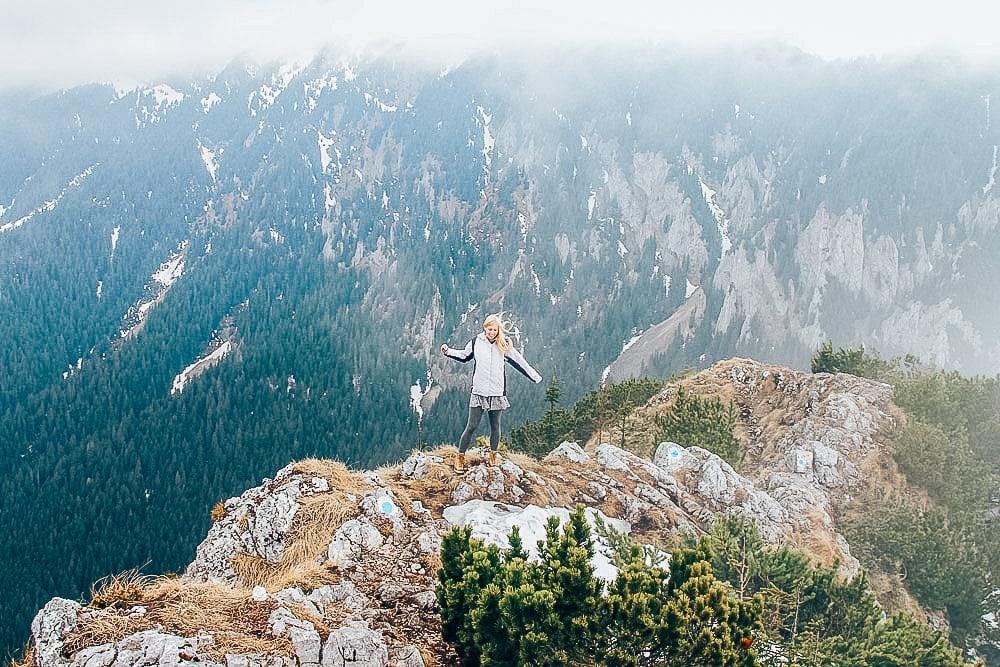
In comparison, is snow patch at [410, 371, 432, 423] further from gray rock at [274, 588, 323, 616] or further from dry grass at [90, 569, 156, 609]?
dry grass at [90, 569, 156, 609]

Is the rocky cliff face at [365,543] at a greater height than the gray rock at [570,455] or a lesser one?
greater

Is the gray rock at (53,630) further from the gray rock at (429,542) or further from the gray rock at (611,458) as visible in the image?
the gray rock at (611,458)

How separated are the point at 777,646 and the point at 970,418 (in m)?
26.8

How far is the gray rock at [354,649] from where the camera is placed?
7816 millimetres

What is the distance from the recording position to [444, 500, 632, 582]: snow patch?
1207 centimetres

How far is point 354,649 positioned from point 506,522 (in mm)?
5194

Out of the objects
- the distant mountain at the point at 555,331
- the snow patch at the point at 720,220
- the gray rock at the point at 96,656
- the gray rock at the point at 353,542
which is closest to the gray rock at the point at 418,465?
the gray rock at the point at 353,542

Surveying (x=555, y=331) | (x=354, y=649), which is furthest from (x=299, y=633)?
(x=555, y=331)

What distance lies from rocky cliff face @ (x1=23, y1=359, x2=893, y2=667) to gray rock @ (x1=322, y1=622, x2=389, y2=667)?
18mm

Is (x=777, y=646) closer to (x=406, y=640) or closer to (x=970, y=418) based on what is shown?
(x=406, y=640)

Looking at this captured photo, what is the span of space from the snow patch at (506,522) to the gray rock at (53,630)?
240 inches

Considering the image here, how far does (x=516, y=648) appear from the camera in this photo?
7852 mm

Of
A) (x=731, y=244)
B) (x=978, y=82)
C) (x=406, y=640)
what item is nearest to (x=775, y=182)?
(x=731, y=244)

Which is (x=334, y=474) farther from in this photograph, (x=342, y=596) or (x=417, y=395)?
(x=417, y=395)
